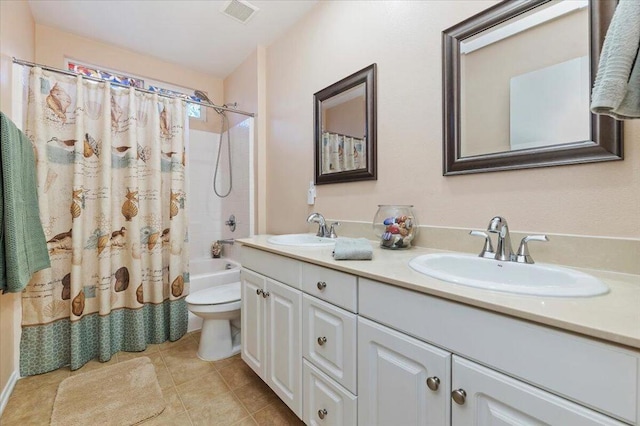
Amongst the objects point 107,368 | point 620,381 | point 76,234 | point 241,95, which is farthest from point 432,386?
point 241,95

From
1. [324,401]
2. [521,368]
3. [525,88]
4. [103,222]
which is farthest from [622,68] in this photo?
[103,222]

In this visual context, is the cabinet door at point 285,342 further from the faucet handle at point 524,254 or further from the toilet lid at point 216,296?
the faucet handle at point 524,254

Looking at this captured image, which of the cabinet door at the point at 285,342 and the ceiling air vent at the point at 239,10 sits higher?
the ceiling air vent at the point at 239,10

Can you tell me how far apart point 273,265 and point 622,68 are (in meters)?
1.33

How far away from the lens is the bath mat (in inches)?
52.5

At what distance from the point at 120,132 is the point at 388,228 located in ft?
6.59

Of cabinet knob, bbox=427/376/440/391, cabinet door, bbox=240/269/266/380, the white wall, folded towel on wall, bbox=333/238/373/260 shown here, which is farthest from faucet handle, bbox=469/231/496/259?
cabinet door, bbox=240/269/266/380

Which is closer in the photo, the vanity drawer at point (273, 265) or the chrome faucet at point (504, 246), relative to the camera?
the chrome faucet at point (504, 246)

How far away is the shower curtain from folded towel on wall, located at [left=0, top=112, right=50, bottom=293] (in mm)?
259

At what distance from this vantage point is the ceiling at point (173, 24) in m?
1.95

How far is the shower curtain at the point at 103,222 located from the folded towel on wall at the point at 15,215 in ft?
0.85

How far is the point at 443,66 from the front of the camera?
4.10ft

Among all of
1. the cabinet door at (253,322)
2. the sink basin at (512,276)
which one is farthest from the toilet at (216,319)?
the sink basin at (512,276)

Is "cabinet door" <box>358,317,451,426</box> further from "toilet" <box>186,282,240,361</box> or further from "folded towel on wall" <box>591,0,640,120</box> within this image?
"toilet" <box>186,282,240,361</box>
